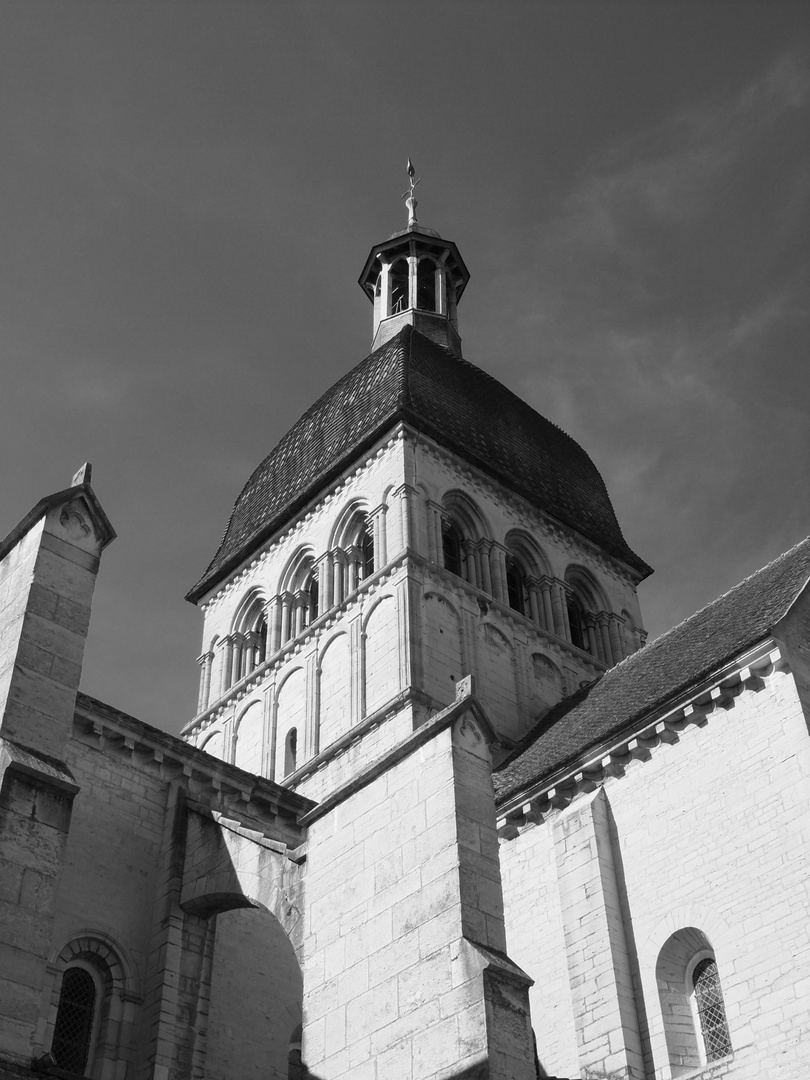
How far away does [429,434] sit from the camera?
27.6 metres

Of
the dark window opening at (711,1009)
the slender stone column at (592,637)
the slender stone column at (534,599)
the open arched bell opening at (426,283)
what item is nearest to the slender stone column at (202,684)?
the slender stone column at (534,599)

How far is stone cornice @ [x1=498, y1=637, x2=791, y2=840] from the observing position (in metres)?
15.5

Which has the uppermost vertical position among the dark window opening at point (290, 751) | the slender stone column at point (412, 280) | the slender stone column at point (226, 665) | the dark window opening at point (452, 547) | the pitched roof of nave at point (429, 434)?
the slender stone column at point (412, 280)

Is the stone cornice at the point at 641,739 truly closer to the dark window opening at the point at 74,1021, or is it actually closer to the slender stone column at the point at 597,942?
the slender stone column at the point at 597,942

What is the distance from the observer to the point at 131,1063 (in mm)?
13578

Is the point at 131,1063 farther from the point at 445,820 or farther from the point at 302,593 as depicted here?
the point at 302,593

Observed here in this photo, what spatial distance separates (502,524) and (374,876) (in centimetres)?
1779

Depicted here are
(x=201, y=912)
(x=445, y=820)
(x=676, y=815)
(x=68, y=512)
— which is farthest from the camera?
(x=676, y=815)

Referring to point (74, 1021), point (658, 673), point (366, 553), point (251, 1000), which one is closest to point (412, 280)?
point (366, 553)

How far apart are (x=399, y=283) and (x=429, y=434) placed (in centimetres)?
1172

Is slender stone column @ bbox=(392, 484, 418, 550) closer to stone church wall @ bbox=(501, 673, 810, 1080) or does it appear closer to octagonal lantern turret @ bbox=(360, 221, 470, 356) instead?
stone church wall @ bbox=(501, 673, 810, 1080)

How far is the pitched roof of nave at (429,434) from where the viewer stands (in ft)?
92.6

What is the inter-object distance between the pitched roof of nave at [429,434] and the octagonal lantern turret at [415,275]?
581cm

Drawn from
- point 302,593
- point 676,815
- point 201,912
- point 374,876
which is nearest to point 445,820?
point 374,876
